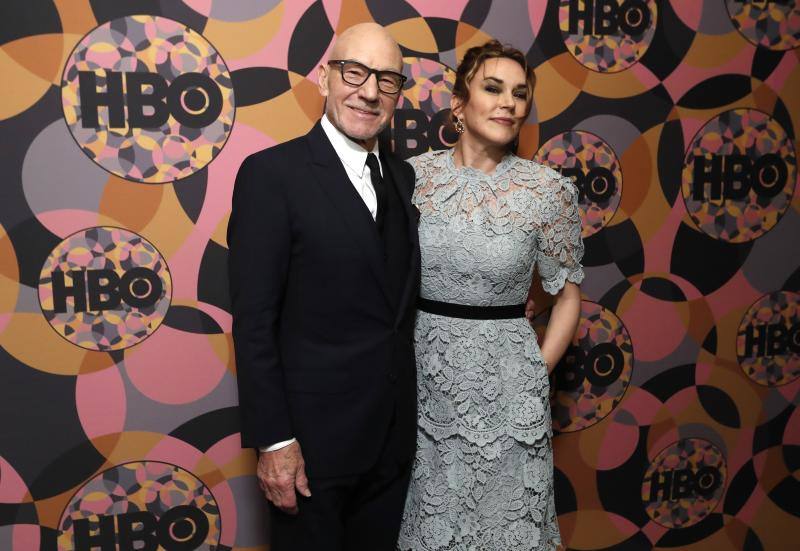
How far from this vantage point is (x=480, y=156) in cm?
151

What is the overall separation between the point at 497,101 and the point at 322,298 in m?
0.62

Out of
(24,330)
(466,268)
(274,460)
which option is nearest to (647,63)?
(466,268)

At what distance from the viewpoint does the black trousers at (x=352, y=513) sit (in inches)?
52.6

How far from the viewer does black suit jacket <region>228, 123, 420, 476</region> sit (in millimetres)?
1231

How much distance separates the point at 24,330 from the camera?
5.16ft

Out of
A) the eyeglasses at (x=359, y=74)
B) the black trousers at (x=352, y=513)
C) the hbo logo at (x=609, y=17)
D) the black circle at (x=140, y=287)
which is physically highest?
the hbo logo at (x=609, y=17)

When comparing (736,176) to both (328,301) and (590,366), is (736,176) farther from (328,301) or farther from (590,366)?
(328,301)

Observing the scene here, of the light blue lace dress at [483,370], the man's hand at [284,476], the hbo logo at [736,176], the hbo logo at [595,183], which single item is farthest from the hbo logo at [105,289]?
the hbo logo at [736,176]

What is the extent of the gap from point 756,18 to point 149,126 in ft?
6.11

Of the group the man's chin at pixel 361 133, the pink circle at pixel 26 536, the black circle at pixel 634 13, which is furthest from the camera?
the black circle at pixel 634 13

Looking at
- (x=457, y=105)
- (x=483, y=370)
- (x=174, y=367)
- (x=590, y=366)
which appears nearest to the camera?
(x=483, y=370)

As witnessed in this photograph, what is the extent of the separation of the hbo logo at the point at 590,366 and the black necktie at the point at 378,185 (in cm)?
95

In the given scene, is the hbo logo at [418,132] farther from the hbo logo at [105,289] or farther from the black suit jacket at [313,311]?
the hbo logo at [105,289]

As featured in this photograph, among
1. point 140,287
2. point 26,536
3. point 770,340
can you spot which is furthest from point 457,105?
point 26,536
